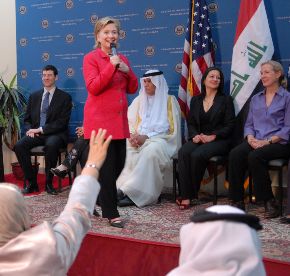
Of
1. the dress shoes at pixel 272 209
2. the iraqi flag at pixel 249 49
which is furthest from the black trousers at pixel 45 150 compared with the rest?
the dress shoes at pixel 272 209

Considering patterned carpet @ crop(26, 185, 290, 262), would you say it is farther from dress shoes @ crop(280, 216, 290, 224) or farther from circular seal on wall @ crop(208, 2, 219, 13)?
circular seal on wall @ crop(208, 2, 219, 13)

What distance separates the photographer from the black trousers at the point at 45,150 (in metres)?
5.00

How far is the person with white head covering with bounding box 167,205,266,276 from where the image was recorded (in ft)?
3.29

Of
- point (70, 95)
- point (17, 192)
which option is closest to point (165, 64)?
point (70, 95)

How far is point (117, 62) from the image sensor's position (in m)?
3.17

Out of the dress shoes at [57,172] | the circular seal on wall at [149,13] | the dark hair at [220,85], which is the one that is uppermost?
the circular seal on wall at [149,13]

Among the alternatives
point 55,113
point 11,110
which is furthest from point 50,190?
point 11,110

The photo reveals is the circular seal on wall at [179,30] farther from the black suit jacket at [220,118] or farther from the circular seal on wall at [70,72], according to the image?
the circular seal on wall at [70,72]

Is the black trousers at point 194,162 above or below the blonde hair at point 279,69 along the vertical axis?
below

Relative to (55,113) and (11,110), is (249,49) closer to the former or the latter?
(55,113)

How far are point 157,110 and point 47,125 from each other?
1.28 m

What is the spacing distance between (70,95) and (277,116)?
8.26ft

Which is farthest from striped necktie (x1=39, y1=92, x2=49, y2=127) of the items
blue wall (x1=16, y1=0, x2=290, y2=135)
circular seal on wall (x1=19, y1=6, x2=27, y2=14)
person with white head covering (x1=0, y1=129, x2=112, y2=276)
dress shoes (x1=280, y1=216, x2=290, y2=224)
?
person with white head covering (x1=0, y1=129, x2=112, y2=276)

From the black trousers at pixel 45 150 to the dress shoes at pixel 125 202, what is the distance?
0.99 meters
